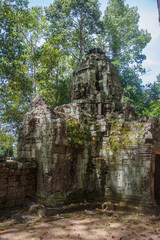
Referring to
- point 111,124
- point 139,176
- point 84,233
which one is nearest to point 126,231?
point 84,233

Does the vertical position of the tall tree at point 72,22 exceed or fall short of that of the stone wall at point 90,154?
it exceeds it

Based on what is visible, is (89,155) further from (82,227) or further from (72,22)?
(72,22)

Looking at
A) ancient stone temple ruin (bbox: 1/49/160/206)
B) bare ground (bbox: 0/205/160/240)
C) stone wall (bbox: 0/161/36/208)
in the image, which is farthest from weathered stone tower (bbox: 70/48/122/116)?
bare ground (bbox: 0/205/160/240)

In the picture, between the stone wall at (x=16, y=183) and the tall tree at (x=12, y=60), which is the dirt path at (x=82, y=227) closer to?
the stone wall at (x=16, y=183)

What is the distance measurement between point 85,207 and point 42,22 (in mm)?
19352

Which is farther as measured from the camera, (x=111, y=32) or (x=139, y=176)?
(x=111, y=32)

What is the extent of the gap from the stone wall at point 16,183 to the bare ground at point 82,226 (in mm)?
578

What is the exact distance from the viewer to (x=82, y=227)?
6.11 meters

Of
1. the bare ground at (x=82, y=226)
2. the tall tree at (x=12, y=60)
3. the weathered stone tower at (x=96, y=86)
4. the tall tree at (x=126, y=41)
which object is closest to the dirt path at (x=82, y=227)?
the bare ground at (x=82, y=226)

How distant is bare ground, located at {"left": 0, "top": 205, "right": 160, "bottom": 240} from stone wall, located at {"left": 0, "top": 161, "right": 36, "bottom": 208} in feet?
1.90

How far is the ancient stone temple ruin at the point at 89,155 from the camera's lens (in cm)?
783

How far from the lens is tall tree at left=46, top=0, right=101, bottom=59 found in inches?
828

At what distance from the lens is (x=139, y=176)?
314 inches

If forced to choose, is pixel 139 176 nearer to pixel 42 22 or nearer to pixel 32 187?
pixel 32 187
